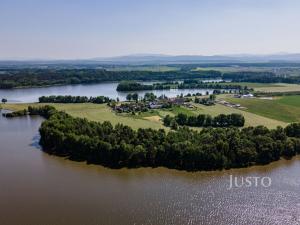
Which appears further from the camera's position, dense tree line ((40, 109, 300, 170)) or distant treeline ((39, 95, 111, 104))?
distant treeline ((39, 95, 111, 104))

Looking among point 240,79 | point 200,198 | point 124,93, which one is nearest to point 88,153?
point 200,198

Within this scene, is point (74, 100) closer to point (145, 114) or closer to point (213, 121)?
point (145, 114)

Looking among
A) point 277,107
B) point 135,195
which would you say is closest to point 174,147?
point 135,195

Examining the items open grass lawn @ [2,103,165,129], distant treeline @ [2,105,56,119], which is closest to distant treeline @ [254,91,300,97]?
open grass lawn @ [2,103,165,129]

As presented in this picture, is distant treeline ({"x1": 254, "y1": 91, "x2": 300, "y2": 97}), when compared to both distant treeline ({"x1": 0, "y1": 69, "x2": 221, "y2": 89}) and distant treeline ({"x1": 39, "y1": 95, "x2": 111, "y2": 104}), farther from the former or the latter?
distant treeline ({"x1": 0, "y1": 69, "x2": 221, "y2": 89})

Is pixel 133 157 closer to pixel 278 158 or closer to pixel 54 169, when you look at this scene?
pixel 54 169

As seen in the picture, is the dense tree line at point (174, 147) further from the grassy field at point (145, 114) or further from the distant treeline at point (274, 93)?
the distant treeline at point (274, 93)
